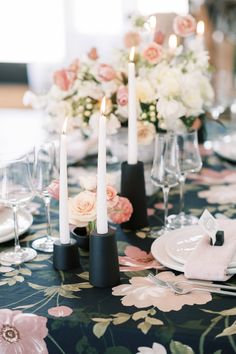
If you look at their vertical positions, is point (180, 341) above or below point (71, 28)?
below

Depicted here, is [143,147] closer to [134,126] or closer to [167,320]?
[134,126]

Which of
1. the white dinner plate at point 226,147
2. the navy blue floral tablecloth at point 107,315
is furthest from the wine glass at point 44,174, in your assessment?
the white dinner plate at point 226,147

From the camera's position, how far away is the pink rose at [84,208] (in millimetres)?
1150

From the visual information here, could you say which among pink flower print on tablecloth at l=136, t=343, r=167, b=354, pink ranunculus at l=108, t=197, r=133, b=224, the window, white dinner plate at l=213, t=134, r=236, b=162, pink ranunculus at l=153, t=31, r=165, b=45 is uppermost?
the window

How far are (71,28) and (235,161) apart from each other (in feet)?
11.5

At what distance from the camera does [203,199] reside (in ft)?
5.23

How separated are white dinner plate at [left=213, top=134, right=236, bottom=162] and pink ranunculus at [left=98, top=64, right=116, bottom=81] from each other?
59 cm

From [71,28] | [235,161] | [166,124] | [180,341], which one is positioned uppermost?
[71,28]

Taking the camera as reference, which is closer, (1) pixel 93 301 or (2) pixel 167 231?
(1) pixel 93 301

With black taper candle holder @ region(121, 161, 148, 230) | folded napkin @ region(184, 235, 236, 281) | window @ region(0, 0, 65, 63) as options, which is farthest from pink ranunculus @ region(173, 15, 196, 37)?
window @ region(0, 0, 65, 63)

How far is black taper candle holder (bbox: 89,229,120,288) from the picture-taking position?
105 cm

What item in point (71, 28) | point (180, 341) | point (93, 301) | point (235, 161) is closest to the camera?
point (180, 341)

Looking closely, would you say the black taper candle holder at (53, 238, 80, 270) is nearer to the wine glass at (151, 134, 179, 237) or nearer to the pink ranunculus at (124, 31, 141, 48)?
the wine glass at (151, 134, 179, 237)

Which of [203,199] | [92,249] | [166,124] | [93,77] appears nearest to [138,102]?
[166,124]
